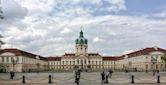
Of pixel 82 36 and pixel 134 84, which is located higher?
pixel 82 36

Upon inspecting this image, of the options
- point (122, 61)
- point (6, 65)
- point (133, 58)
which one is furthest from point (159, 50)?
point (6, 65)

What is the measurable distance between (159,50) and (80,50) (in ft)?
203

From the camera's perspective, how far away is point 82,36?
7736 inches

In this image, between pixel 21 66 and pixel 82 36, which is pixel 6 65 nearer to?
pixel 21 66

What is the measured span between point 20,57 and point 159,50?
55.9 m

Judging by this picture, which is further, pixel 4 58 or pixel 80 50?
pixel 80 50

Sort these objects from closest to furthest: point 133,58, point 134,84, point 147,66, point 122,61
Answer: point 134,84 < point 147,66 < point 133,58 < point 122,61

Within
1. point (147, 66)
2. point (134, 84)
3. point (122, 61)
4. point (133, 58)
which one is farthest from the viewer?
point (122, 61)

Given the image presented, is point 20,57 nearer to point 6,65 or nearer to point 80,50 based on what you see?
point 6,65

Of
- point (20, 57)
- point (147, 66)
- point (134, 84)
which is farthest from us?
point (147, 66)

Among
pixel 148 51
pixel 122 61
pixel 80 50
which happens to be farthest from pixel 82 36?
pixel 148 51

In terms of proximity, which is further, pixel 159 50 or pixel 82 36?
pixel 82 36

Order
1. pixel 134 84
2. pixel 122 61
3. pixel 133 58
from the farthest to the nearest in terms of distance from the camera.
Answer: pixel 122 61
pixel 133 58
pixel 134 84

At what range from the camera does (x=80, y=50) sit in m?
198
